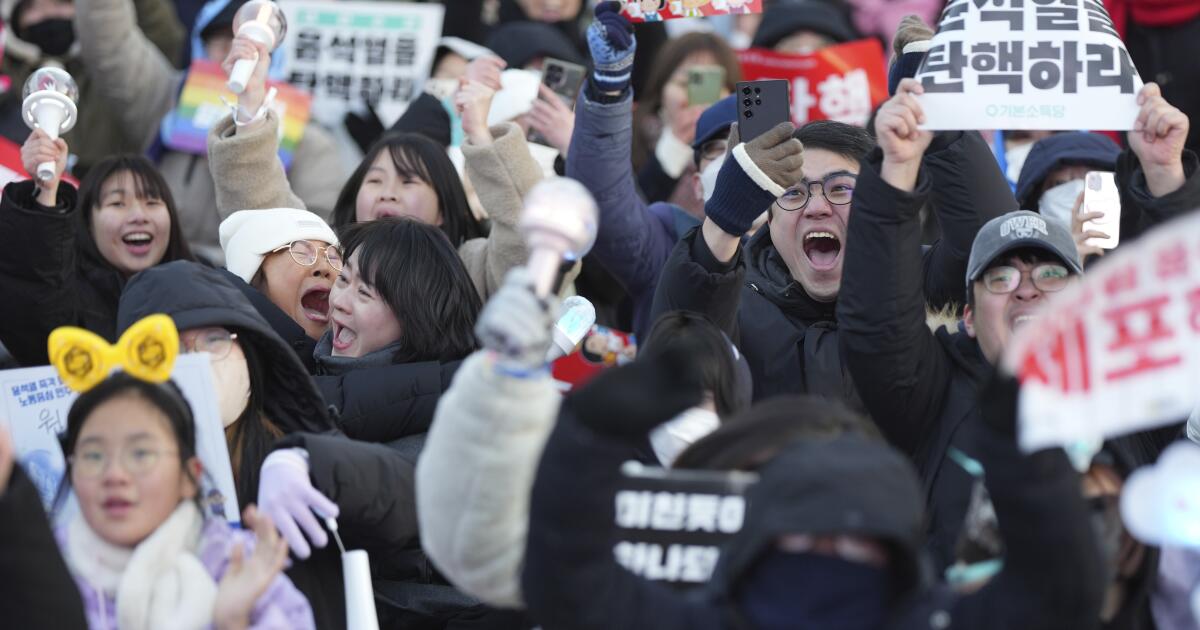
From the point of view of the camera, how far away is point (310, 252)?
19.8ft

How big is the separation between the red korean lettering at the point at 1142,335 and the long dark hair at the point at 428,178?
11.8ft

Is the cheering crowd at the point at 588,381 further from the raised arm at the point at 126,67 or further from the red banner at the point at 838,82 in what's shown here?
the red banner at the point at 838,82

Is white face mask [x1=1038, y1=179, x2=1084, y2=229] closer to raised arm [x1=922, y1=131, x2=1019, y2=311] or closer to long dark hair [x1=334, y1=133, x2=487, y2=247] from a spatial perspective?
raised arm [x1=922, y1=131, x2=1019, y2=311]

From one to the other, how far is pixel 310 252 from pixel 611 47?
52.7 inches

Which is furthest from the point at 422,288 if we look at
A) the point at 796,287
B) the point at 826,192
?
the point at 826,192

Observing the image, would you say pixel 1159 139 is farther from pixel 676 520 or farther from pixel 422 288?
pixel 422 288

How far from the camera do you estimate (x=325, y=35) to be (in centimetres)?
847

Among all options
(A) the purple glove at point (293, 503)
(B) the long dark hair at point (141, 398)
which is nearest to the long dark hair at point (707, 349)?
(A) the purple glove at point (293, 503)

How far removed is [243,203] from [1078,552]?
3.84 m

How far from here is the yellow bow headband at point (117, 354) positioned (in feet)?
13.4

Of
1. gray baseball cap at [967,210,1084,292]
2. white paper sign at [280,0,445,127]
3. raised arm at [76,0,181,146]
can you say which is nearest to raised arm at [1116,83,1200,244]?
gray baseball cap at [967,210,1084,292]

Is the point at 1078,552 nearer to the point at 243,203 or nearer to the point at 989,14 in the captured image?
the point at 989,14

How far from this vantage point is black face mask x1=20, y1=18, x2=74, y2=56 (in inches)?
331

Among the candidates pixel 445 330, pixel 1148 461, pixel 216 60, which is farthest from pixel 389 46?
pixel 1148 461
